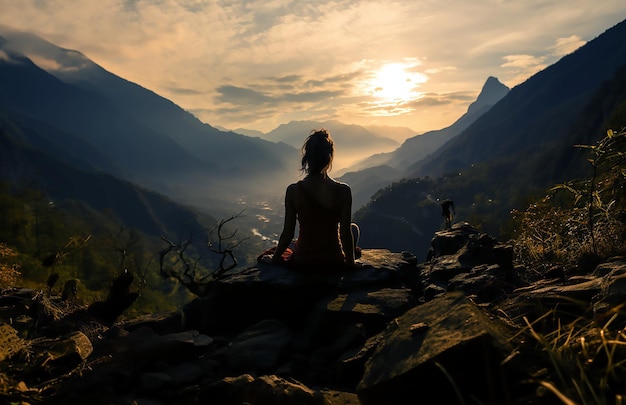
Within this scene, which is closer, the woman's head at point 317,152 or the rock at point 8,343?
the rock at point 8,343

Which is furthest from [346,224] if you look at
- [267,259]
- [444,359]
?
[444,359]

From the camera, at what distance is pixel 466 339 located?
3.36m

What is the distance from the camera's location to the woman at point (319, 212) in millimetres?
7977

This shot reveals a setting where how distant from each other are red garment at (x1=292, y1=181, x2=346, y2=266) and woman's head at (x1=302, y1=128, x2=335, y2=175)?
44 centimetres

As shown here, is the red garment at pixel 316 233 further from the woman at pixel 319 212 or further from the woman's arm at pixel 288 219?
the woman's arm at pixel 288 219

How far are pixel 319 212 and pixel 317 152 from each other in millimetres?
Answer: 1153

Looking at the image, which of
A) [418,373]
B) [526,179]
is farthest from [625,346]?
[526,179]

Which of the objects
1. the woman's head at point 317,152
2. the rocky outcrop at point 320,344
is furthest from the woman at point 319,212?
the rocky outcrop at point 320,344

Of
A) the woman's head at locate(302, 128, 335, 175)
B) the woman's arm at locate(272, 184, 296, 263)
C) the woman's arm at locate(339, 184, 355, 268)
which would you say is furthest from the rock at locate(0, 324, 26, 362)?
the woman's arm at locate(339, 184, 355, 268)

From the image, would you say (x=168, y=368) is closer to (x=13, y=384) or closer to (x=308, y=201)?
(x=13, y=384)

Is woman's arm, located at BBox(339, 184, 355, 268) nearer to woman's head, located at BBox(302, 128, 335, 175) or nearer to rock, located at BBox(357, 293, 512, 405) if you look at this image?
woman's head, located at BBox(302, 128, 335, 175)

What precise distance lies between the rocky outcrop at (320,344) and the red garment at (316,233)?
522 millimetres

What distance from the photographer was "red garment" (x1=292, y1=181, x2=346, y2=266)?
8102 millimetres

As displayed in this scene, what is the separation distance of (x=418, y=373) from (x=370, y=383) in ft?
1.45
